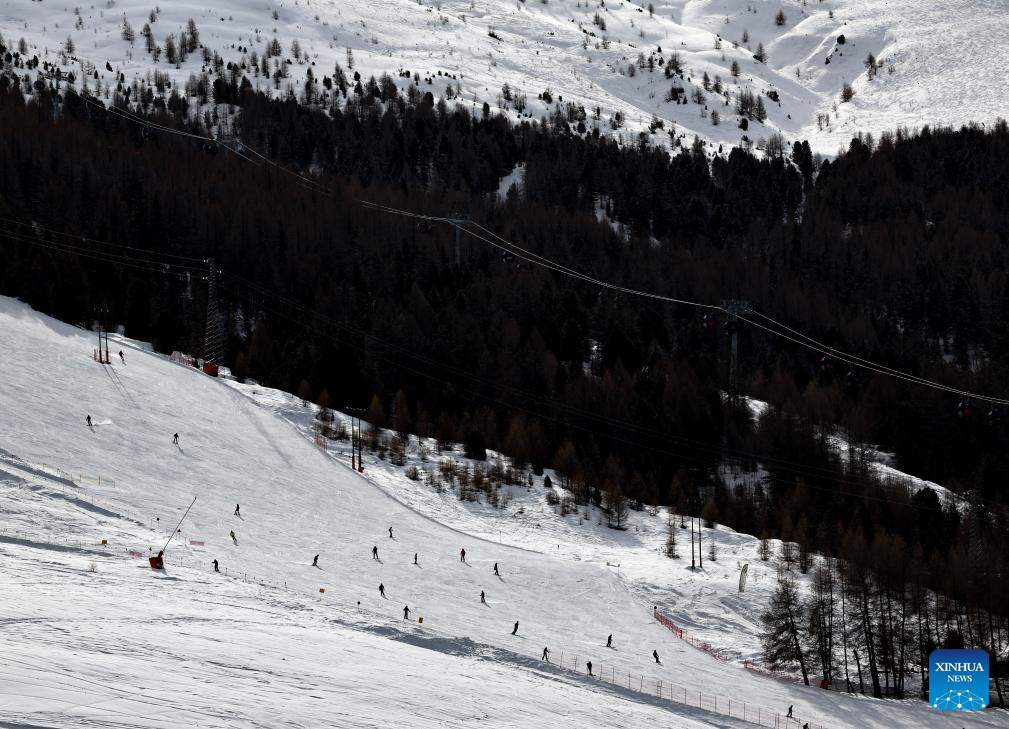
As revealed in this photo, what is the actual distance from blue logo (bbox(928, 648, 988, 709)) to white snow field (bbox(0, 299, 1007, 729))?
1.05 meters

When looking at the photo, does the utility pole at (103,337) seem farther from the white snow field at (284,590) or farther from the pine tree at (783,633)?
the pine tree at (783,633)

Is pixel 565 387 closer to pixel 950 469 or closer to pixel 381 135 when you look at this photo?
pixel 950 469

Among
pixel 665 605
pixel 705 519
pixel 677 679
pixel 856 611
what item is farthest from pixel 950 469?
pixel 677 679

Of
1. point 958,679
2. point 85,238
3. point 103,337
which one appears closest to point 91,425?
point 103,337

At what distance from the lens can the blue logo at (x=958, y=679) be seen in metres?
46.1

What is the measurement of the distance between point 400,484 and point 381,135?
133m

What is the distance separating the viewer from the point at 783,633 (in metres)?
50.4

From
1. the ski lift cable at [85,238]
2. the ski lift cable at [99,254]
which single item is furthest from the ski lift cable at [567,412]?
the ski lift cable at [99,254]

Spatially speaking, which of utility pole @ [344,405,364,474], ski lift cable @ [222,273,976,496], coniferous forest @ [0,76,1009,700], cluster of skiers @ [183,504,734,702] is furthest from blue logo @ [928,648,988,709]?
ski lift cable @ [222,273,976,496]

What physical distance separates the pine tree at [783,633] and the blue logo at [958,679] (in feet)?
19.1

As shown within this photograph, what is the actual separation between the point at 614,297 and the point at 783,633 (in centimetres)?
7725

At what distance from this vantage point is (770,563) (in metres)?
61.8

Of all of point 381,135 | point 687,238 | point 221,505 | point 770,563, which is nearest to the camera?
point 221,505

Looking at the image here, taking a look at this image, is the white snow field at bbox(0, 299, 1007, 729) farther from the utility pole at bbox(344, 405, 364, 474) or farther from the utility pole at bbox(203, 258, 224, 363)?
the utility pole at bbox(203, 258, 224, 363)
